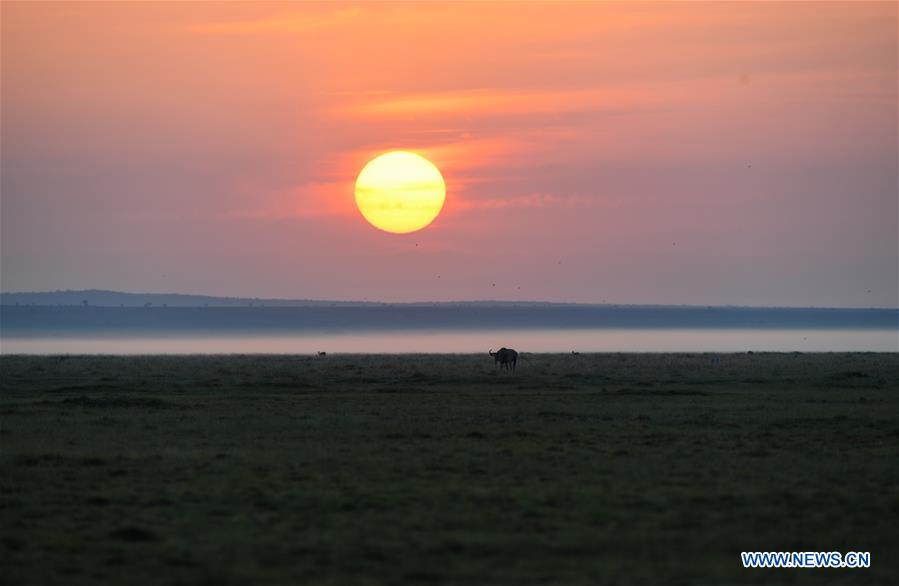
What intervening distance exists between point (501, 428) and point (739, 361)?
133 feet

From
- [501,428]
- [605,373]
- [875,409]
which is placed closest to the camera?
[501,428]

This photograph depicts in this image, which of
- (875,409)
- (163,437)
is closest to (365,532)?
(163,437)

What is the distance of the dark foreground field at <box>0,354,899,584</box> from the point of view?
46.3 ft

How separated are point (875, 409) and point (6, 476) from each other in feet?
81.3

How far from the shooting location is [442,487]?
1919 centimetres

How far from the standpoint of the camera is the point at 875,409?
33406 millimetres

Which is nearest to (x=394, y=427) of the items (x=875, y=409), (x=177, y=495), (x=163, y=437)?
(x=163, y=437)

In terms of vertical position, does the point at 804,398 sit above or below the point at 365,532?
above

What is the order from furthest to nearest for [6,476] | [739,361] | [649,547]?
[739,361], [6,476], [649,547]

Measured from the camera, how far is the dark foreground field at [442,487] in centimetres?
1412

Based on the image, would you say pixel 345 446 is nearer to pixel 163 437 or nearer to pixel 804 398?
pixel 163 437

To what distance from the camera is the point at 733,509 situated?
56.6 ft

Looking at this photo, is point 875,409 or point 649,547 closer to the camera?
point 649,547

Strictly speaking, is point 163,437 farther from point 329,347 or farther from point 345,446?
point 329,347
